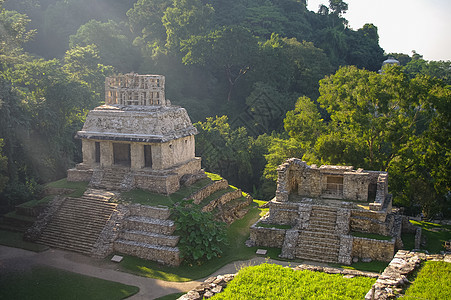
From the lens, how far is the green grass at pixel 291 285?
12500 mm

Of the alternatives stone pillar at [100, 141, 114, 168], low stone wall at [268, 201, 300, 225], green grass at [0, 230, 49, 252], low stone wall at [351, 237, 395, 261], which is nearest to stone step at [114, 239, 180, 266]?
green grass at [0, 230, 49, 252]

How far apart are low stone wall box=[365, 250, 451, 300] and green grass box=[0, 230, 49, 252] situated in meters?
14.7

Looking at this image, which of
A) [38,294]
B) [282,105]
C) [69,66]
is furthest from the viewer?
[282,105]

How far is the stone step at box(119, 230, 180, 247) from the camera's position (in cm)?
1973

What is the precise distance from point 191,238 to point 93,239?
15.0ft

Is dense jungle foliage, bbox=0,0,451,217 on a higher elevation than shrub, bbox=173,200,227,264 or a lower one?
higher

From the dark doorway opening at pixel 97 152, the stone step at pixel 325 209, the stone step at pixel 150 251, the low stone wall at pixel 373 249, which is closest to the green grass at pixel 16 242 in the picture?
the stone step at pixel 150 251

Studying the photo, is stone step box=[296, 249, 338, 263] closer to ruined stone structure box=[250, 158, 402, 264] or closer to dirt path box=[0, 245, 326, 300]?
ruined stone structure box=[250, 158, 402, 264]

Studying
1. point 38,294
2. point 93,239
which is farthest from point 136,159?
point 38,294

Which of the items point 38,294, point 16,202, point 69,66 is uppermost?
point 69,66

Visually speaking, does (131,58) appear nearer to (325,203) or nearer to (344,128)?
(344,128)

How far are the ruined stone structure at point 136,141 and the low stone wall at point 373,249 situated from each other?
936 centimetres

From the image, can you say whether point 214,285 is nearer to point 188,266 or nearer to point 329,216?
point 188,266

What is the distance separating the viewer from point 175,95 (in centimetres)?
4694
